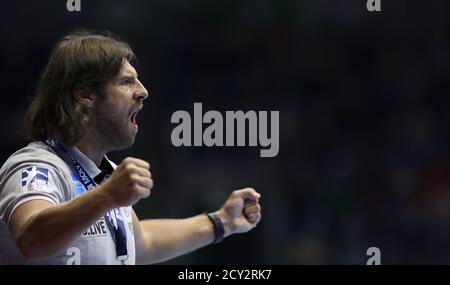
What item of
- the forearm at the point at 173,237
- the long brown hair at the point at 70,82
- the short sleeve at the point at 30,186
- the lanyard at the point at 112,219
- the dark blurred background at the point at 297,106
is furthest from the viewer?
the dark blurred background at the point at 297,106

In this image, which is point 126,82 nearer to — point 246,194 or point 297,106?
point 246,194

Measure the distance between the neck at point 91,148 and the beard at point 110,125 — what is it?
0.02m

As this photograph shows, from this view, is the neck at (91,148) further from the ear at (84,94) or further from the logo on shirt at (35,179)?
the logo on shirt at (35,179)

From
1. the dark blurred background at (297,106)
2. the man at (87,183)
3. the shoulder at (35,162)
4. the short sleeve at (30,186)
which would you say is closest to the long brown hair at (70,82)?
the man at (87,183)

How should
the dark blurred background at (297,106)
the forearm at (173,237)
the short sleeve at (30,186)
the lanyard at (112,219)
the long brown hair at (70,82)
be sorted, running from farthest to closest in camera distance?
the dark blurred background at (297,106), the forearm at (173,237), the long brown hair at (70,82), the lanyard at (112,219), the short sleeve at (30,186)

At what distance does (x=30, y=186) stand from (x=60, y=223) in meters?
0.25

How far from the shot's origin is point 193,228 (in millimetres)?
3217

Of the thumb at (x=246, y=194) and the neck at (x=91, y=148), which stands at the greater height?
the neck at (x=91, y=148)

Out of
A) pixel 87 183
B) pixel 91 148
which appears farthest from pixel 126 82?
pixel 87 183

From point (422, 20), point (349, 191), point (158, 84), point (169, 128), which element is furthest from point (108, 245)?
point (422, 20)

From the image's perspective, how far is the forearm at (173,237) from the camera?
3.15 meters

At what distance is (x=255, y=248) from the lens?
15.8ft

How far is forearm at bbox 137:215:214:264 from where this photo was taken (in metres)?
3.15

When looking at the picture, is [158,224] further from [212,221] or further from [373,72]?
[373,72]
